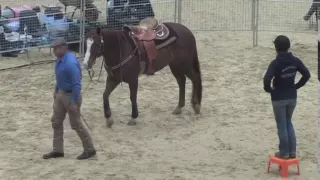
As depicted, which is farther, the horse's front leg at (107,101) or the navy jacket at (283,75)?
the horse's front leg at (107,101)

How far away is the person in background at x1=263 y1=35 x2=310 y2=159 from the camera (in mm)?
6898

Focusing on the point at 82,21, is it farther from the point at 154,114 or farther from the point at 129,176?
the point at 129,176

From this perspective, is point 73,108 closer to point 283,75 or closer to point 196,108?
point 283,75

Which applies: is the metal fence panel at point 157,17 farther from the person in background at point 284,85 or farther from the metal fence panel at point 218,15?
the person in background at point 284,85

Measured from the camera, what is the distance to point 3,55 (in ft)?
41.3

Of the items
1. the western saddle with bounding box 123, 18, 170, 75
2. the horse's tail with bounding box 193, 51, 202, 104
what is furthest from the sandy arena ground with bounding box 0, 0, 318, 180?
the western saddle with bounding box 123, 18, 170, 75

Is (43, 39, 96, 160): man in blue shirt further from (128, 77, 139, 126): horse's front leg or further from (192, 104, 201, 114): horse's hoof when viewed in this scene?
(192, 104, 201, 114): horse's hoof

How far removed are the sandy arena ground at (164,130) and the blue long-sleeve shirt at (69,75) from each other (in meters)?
0.91

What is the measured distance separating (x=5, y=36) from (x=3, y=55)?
19.5 inches

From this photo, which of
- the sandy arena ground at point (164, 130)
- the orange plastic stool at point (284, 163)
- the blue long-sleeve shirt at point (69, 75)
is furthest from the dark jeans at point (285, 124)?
the blue long-sleeve shirt at point (69, 75)

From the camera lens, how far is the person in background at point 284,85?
6898 mm

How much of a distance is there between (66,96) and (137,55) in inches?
72.6

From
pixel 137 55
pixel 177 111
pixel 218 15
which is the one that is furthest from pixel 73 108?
pixel 218 15

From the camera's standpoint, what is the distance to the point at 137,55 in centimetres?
897
